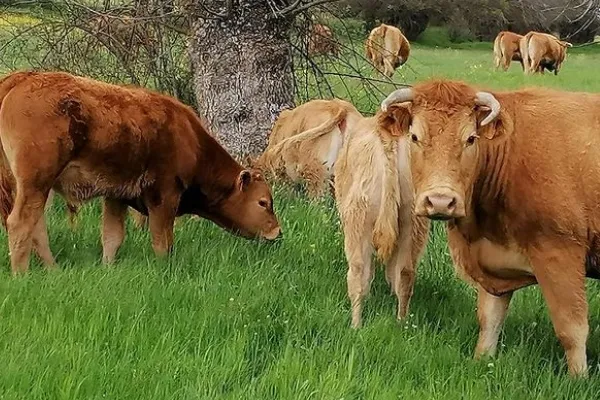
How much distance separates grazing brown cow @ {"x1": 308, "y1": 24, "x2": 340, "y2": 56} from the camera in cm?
1005

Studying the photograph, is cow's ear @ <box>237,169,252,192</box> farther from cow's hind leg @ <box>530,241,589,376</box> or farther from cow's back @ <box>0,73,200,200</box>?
cow's hind leg @ <box>530,241,589,376</box>

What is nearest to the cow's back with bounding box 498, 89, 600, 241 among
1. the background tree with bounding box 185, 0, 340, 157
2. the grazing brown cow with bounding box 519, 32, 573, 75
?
the background tree with bounding box 185, 0, 340, 157

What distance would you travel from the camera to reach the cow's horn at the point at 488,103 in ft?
15.9

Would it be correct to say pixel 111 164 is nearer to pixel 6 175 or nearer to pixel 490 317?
pixel 6 175

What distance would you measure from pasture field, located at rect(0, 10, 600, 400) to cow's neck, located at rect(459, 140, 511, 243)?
2.69 ft

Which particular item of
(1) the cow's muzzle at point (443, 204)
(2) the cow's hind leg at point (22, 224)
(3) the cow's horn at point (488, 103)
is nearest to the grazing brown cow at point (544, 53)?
(2) the cow's hind leg at point (22, 224)

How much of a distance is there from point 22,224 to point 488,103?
3.48m

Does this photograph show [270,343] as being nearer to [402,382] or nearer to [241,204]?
[402,382]

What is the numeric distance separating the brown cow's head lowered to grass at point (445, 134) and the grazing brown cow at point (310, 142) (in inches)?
97.7

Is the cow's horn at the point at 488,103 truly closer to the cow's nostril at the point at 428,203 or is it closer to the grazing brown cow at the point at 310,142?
the cow's nostril at the point at 428,203

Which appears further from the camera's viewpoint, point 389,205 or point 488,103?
point 389,205

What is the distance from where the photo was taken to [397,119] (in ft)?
16.7

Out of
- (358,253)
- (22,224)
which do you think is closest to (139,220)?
(22,224)

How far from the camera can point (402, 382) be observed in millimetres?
4652
